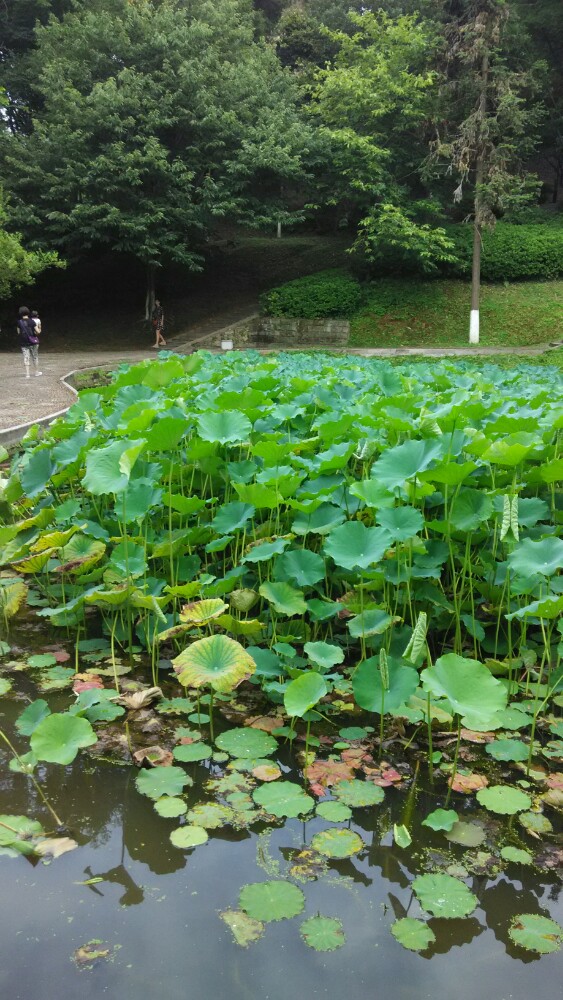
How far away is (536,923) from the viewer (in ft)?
5.82

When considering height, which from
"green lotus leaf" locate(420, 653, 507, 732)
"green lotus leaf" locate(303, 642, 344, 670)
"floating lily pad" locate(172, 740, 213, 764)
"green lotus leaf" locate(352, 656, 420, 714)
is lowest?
"floating lily pad" locate(172, 740, 213, 764)

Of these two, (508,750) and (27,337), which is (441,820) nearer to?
(508,750)

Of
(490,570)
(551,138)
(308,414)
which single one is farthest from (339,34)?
(490,570)

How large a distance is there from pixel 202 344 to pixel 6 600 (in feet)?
55.1

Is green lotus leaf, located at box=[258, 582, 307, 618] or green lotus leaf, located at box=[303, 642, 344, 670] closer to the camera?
green lotus leaf, located at box=[303, 642, 344, 670]

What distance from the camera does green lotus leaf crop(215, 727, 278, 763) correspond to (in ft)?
7.90

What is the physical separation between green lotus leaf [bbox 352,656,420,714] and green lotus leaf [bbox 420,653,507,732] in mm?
191

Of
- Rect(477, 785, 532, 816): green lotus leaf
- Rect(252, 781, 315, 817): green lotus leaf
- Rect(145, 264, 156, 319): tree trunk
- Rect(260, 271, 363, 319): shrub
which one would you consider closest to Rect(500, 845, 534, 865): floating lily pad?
Rect(477, 785, 532, 816): green lotus leaf

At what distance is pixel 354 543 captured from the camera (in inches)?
105

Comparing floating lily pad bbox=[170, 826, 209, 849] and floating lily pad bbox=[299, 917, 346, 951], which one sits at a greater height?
floating lily pad bbox=[299, 917, 346, 951]

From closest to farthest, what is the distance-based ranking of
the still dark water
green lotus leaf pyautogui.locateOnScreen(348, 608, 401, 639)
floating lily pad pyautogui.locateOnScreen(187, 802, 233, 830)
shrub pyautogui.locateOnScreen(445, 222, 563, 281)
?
the still dark water, floating lily pad pyautogui.locateOnScreen(187, 802, 233, 830), green lotus leaf pyautogui.locateOnScreen(348, 608, 401, 639), shrub pyautogui.locateOnScreen(445, 222, 563, 281)

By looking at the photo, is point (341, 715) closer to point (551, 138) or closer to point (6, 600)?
point (6, 600)

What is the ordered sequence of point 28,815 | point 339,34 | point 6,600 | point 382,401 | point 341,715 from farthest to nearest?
point 339,34
point 382,401
point 6,600
point 341,715
point 28,815

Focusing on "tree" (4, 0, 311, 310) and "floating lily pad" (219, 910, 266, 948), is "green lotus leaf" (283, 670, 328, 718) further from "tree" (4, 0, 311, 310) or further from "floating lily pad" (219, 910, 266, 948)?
"tree" (4, 0, 311, 310)
